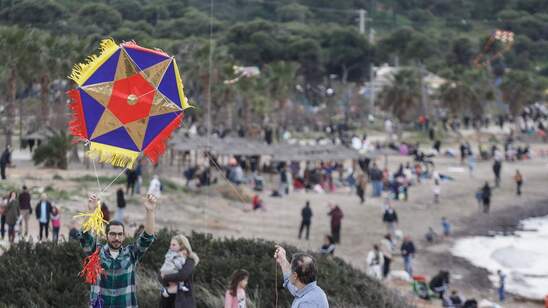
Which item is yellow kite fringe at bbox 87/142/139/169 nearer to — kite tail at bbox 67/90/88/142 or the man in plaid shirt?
kite tail at bbox 67/90/88/142

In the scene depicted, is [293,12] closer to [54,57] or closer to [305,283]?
[54,57]

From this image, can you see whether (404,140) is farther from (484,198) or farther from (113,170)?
(113,170)

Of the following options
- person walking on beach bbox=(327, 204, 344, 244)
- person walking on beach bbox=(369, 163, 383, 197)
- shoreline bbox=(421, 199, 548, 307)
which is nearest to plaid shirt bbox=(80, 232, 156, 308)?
shoreline bbox=(421, 199, 548, 307)

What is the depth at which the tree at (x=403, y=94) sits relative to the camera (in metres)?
61.0

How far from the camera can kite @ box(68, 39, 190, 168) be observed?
8578 millimetres

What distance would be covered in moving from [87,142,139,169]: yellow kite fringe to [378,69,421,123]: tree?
174 ft

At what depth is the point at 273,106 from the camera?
57.5m

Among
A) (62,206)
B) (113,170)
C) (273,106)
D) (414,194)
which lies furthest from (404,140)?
(62,206)

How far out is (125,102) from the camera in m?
8.69

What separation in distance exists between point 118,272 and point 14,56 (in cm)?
2632

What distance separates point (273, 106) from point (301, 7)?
36653 mm

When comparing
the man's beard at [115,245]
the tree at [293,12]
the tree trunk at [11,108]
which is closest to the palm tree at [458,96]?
the tree at [293,12]

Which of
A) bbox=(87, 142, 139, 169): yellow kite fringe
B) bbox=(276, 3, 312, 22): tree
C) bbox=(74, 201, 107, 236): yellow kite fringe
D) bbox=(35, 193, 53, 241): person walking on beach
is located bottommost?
bbox=(35, 193, 53, 241): person walking on beach

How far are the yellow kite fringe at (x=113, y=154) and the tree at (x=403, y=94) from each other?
53.0m
